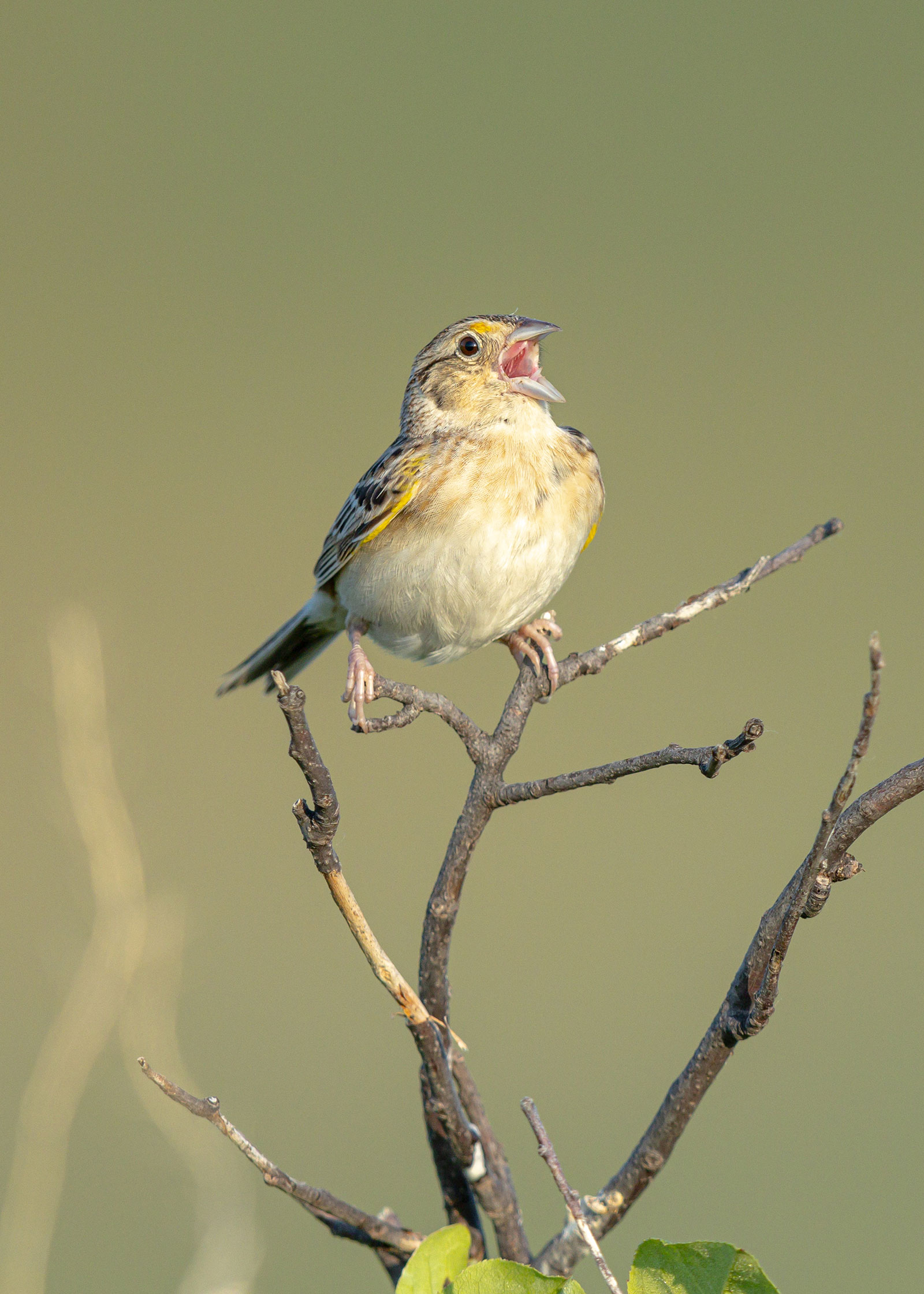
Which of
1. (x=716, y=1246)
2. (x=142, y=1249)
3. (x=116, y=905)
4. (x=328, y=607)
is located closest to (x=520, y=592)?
(x=328, y=607)

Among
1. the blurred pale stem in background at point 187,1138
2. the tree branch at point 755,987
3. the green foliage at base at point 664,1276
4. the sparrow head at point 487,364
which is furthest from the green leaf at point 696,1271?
the sparrow head at point 487,364

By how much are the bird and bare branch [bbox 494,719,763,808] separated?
45 cm

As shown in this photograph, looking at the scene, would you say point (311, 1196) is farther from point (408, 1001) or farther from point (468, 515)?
point (468, 515)

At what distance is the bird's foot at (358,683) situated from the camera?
1.32m

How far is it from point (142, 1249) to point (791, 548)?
3111 millimetres

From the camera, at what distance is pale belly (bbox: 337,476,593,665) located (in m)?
1.56

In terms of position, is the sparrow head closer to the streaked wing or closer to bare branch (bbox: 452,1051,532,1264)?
the streaked wing

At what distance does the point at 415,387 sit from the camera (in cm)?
186

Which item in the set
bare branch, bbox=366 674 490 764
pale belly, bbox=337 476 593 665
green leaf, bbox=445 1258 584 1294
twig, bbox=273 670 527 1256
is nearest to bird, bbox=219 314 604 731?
pale belly, bbox=337 476 593 665

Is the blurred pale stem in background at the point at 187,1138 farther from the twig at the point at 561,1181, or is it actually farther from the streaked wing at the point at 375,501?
the streaked wing at the point at 375,501

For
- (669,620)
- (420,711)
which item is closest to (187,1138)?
(420,711)

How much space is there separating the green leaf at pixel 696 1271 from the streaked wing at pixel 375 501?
3.66 feet

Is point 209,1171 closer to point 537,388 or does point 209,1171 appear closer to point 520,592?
point 520,592

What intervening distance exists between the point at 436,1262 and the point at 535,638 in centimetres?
100
